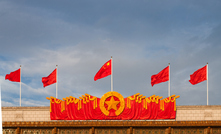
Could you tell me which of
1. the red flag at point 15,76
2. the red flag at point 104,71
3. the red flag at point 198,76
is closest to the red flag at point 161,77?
the red flag at point 198,76

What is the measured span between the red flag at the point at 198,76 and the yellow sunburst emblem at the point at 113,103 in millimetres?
7240

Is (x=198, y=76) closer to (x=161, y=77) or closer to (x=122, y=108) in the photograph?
(x=161, y=77)

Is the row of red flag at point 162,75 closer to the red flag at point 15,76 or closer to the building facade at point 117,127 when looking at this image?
the building facade at point 117,127

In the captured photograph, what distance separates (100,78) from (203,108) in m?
10.7

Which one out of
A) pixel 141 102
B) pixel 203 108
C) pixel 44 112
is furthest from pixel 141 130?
pixel 44 112

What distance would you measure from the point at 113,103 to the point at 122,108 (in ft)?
3.30

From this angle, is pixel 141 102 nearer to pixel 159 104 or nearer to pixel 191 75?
pixel 159 104

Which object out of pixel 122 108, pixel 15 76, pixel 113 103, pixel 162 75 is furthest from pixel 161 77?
pixel 15 76

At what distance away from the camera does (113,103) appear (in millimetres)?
26844

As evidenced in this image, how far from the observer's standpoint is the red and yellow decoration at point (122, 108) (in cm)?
2686

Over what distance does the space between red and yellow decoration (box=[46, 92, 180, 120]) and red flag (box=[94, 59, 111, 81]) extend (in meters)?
1.83

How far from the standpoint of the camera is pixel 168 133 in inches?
918

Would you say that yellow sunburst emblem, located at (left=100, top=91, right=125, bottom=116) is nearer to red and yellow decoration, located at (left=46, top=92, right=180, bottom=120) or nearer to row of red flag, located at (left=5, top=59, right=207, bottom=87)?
red and yellow decoration, located at (left=46, top=92, right=180, bottom=120)

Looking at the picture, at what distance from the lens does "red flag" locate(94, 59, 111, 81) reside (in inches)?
1063
